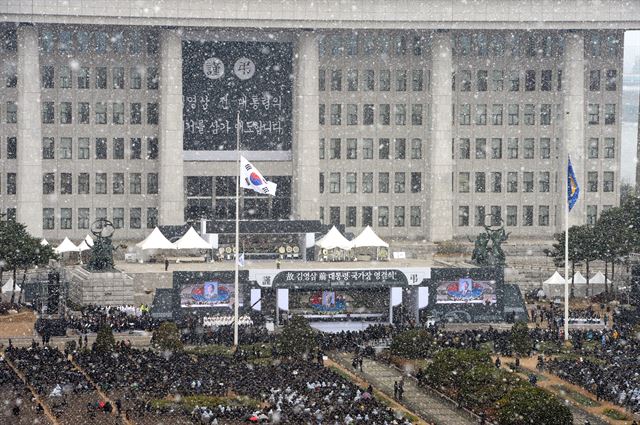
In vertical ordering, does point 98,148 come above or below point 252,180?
above

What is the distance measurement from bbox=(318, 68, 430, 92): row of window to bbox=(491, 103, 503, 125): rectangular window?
636 centimetres

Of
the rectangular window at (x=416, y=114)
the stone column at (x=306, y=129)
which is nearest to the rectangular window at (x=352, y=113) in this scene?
the stone column at (x=306, y=129)

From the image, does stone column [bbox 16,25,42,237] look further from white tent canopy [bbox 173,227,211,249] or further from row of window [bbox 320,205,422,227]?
row of window [bbox 320,205,422,227]

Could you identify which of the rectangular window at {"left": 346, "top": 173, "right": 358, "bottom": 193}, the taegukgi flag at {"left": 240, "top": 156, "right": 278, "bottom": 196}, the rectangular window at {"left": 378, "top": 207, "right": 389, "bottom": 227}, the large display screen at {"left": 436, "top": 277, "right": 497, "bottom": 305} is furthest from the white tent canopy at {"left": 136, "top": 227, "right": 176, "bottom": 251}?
the rectangular window at {"left": 378, "top": 207, "right": 389, "bottom": 227}

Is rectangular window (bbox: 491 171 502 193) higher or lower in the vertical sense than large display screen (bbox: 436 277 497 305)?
higher

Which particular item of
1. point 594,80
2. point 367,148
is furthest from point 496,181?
point 594,80

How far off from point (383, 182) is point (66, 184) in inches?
1062

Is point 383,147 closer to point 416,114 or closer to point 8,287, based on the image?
point 416,114

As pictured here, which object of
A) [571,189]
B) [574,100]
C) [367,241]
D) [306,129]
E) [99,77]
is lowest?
[367,241]

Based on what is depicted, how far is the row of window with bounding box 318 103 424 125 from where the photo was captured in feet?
401

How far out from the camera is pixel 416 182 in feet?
407

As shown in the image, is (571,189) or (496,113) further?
(496,113)

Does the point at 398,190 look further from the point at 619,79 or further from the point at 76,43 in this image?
the point at 76,43

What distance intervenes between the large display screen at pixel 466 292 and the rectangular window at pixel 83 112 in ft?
152
